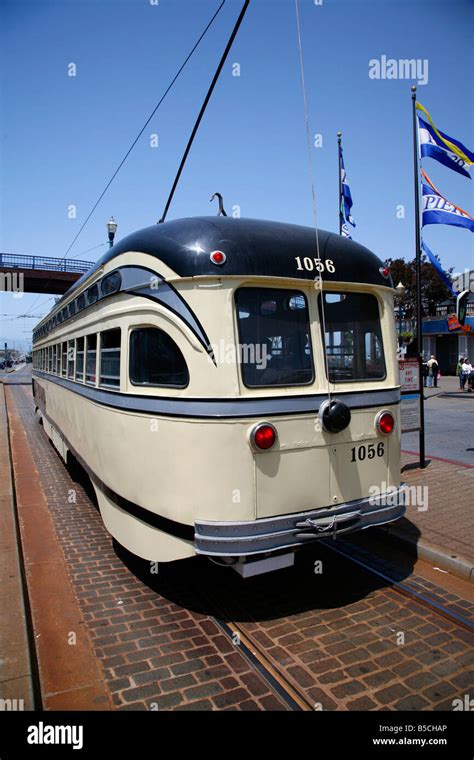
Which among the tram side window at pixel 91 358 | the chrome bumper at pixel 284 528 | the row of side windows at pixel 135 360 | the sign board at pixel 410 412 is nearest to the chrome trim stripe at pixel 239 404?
the row of side windows at pixel 135 360

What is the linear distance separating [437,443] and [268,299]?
8161 millimetres

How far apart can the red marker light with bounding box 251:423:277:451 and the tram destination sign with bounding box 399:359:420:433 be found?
4.96 meters

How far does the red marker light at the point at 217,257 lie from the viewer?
11.6ft

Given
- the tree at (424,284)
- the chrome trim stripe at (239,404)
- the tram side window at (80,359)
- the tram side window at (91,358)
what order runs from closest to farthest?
the chrome trim stripe at (239,404) < the tram side window at (91,358) < the tram side window at (80,359) < the tree at (424,284)

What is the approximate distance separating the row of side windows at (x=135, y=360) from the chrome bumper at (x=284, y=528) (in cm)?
109

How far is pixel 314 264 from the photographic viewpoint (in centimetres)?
394

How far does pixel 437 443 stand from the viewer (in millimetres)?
10578

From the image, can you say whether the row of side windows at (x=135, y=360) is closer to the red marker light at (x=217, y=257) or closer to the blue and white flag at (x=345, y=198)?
the red marker light at (x=217, y=257)

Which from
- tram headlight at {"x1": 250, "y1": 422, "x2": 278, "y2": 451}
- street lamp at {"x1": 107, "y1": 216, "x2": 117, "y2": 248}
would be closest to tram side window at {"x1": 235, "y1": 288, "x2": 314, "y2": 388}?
tram headlight at {"x1": 250, "y1": 422, "x2": 278, "y2": 451}

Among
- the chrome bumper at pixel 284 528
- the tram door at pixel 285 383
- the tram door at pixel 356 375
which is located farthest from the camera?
the tram door at pixel 356 375

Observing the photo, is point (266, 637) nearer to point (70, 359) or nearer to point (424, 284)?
point (70, 359)

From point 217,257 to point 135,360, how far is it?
3.95 feet

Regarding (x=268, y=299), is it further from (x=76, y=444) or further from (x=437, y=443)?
(x=437, y=443)

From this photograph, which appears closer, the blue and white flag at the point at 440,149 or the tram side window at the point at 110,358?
the tram side window at the point at 110,358
